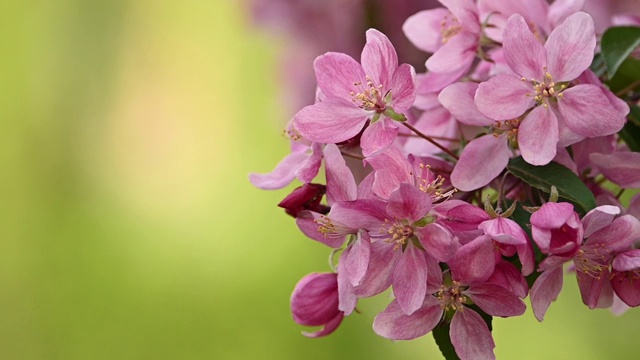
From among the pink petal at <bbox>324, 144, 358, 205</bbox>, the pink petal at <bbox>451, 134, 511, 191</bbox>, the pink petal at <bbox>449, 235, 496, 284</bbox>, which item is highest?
the pink petal at <bbox>324, 144, 358, 205</bbox>

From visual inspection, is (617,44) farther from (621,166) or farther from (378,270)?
(378,270)

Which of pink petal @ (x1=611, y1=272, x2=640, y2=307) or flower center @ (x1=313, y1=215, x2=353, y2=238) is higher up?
flower center @ (x1=313, y1=215, x2=353, y2=238)

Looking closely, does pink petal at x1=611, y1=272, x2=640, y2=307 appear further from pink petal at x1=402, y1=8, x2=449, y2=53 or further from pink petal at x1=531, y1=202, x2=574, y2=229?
pink petal at x1=402, y1=8, x2=449, y2=53

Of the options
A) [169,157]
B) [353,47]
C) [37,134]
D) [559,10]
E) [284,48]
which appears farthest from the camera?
[37,134]

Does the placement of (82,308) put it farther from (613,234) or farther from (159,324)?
(613,234)

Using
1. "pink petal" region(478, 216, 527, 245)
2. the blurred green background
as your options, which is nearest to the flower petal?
"pink petal" region(478, 216, 527, 245)

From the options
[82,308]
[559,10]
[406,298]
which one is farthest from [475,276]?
[82,308]

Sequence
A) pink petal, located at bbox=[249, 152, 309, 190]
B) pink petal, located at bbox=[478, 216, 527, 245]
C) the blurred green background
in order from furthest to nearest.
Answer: the blurred green background < pink petal, located at bbox=[249, 152, 309, 190] < pink petal, located at bbox=[478, 216, 527, 245]
